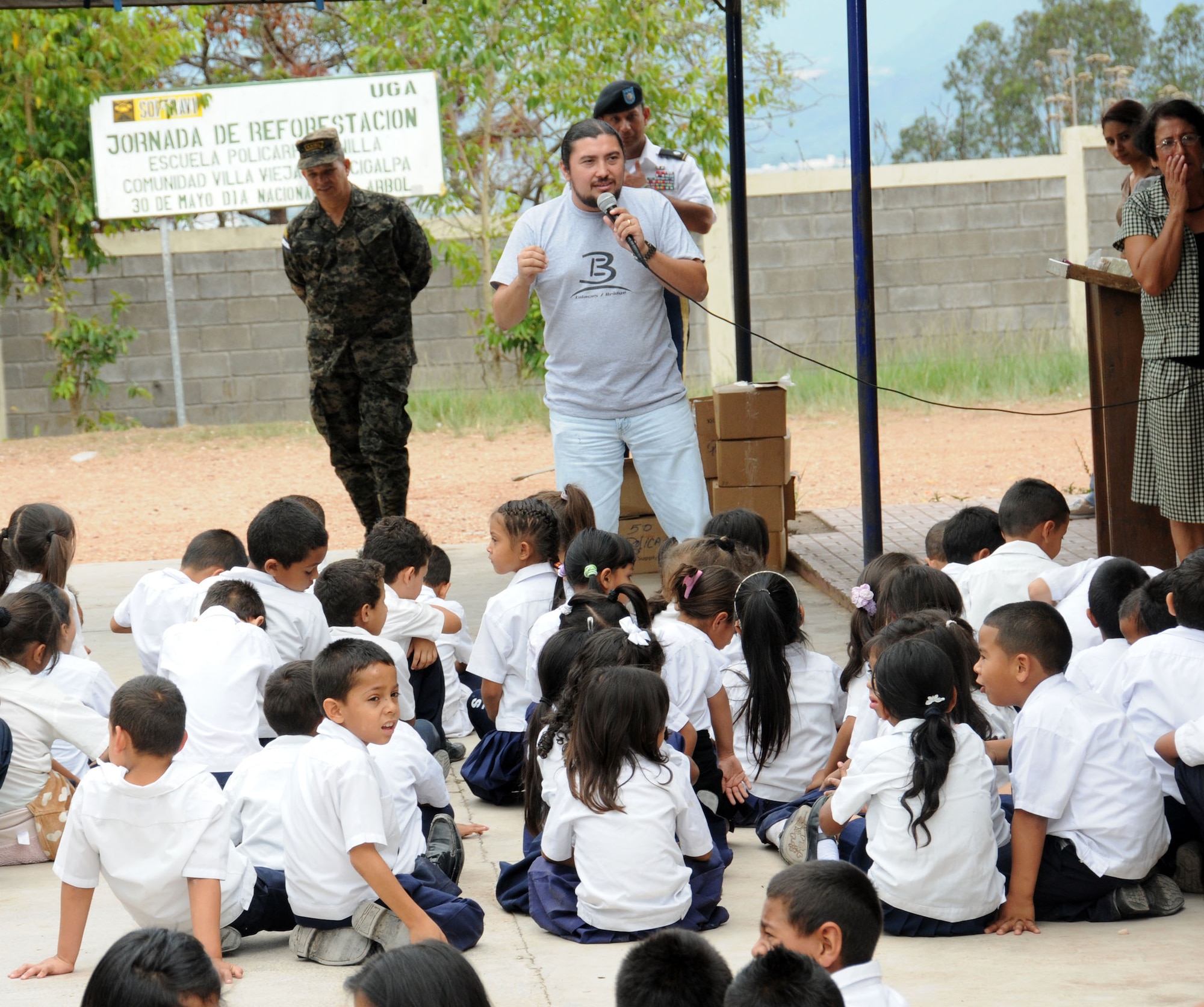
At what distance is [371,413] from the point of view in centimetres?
677

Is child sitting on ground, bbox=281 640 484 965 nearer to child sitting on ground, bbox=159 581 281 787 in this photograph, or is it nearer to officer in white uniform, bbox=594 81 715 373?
child sitting on ground, bbox=159 581 281 787

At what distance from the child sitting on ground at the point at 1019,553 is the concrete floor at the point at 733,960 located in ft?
3.58

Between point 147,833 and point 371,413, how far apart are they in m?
3.87

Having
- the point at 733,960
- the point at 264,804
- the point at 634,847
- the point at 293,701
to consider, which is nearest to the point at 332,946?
the point at 264,804

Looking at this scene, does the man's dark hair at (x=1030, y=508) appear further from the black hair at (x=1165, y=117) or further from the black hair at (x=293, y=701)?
the black hair at (x=293, y=701)

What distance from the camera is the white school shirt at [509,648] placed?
4.35 m

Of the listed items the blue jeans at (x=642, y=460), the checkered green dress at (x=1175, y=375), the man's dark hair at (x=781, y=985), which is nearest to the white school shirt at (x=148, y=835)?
the man's dark hair at (x=781, y=985)

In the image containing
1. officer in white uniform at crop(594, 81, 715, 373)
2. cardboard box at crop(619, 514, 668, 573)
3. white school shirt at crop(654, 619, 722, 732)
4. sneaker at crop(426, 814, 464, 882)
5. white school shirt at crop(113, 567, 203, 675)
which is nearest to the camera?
sneaker at crop(426, 814, 464, 882)

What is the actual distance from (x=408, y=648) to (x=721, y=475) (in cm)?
245

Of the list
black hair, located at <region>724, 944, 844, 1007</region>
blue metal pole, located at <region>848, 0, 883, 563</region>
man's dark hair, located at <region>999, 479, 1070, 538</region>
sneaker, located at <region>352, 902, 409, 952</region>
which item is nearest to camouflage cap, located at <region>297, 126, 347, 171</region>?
blue metal pole, located at <region>848, 0, 883, 563</region>

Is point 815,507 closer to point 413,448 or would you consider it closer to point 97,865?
point 413,448

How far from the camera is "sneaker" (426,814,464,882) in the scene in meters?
3.54

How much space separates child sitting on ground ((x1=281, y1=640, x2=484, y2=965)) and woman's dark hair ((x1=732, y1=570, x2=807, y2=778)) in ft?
3.40

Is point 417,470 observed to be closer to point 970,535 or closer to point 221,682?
point 970,535
